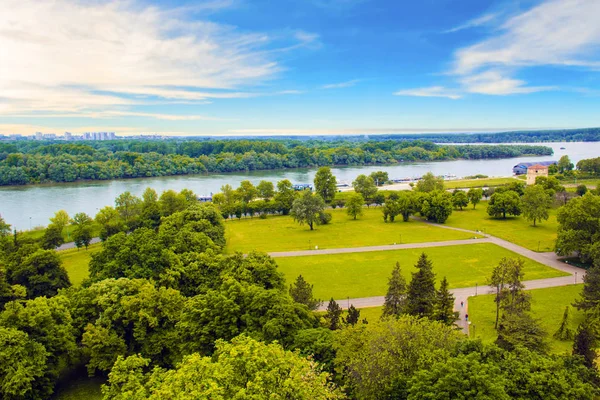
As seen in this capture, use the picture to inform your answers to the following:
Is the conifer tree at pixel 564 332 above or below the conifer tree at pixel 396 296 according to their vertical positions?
below

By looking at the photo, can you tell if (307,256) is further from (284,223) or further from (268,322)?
(268,322)

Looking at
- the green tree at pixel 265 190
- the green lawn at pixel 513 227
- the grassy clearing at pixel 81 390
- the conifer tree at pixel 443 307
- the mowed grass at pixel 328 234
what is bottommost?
the grassy clearing at pixel 81 390

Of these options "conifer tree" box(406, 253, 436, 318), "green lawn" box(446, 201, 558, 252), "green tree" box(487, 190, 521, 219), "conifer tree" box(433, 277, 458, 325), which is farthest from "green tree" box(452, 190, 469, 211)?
"conifer tree" box(406, 253, 436, 318)

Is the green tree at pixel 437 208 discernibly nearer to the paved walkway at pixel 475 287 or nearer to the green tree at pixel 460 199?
the paved walkway at pixel 475 287

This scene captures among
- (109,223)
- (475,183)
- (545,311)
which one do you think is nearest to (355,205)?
(109,223)

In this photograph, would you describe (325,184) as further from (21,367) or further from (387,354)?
(21,367)

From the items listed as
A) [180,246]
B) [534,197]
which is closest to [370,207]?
[534,197]

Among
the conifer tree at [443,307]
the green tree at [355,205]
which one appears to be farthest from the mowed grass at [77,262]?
the green tree at [355,205]
